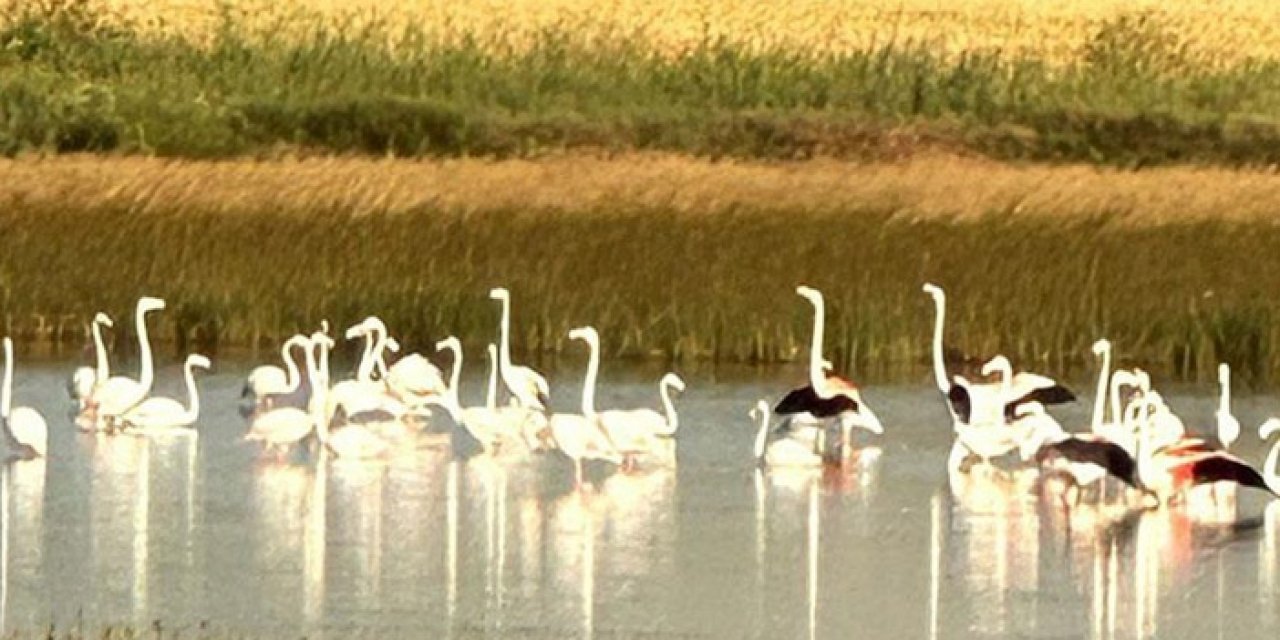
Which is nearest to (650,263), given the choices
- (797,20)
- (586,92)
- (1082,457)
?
(1082,457)

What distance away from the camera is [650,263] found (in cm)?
1933

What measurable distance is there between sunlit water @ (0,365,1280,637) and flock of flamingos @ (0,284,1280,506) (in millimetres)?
132

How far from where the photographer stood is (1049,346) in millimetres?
18422

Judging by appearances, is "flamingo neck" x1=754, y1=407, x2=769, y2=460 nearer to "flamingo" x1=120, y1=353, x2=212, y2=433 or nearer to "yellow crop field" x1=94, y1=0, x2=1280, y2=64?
"flamingo" x1=120, y1=353, x2=212, y2=433

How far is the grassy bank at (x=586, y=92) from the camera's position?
84.4 ft

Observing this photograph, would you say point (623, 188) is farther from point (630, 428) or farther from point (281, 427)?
point (630, 428)

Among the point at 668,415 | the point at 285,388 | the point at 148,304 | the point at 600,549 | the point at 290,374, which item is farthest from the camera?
the point at 148,304

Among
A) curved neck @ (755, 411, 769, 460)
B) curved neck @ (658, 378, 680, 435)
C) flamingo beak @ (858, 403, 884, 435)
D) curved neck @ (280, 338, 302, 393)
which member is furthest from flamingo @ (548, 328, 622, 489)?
curved neck @ (280, 338, 302, 393)

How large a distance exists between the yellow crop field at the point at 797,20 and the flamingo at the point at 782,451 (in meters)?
16.4

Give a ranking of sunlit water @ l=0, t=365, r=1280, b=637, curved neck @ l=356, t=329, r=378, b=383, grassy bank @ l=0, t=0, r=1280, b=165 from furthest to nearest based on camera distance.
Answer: grassy bank @ l=0, t=0, r=1280, b=165
curved neck @ l=356, t=329, r=378, b=383
sunlit water @ l=0, t=365, r=1280, b=637

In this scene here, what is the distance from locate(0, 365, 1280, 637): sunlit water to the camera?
11.0 meters

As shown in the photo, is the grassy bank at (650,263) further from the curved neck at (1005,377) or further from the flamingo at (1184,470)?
the flamingo at (1184,470)

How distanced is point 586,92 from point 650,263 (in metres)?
8.67

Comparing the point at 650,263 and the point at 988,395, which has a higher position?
the point at 650,263
